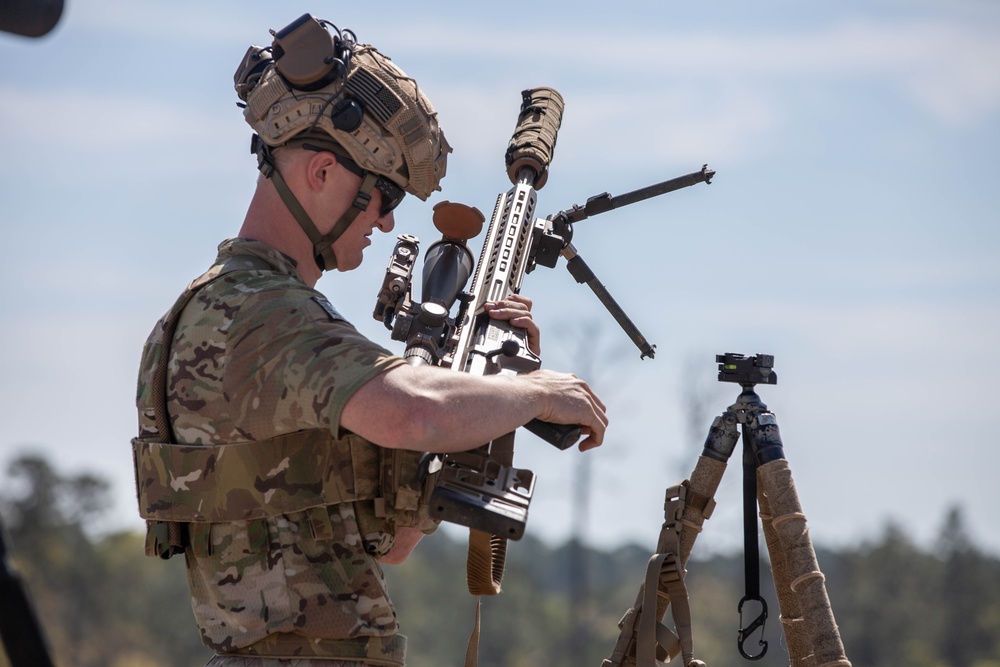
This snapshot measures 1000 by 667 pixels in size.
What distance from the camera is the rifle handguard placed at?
13.3 ft

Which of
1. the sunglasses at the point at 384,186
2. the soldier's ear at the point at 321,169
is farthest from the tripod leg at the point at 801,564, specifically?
the soldier's ear at the point at 321,169

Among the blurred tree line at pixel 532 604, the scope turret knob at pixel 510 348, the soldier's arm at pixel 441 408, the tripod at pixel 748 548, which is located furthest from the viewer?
the blurred tree line at pixel 532 604

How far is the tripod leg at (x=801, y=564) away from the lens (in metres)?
4.44

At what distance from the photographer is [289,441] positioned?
3.86 metres

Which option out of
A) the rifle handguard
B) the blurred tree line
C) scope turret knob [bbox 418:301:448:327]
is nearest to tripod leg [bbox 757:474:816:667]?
the rifle handguard

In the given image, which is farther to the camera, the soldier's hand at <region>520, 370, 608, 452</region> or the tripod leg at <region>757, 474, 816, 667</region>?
the tripod leg at <region>757, 474, 816, 667</region>

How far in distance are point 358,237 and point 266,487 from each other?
0.97 m

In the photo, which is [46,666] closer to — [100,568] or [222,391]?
[222,391]

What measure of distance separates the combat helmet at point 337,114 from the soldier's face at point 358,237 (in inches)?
1.0

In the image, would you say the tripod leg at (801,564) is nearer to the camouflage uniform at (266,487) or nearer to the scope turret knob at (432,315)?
the scope turret knob at (432,315)

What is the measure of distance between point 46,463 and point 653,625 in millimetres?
73403

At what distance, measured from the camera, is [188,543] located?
398cm

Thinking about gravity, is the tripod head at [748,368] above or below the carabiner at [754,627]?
above

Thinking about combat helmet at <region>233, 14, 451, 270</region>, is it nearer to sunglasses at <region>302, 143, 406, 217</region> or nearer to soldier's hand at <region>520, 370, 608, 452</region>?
sunglasses at <region>302, 143, 406, 217</region>
